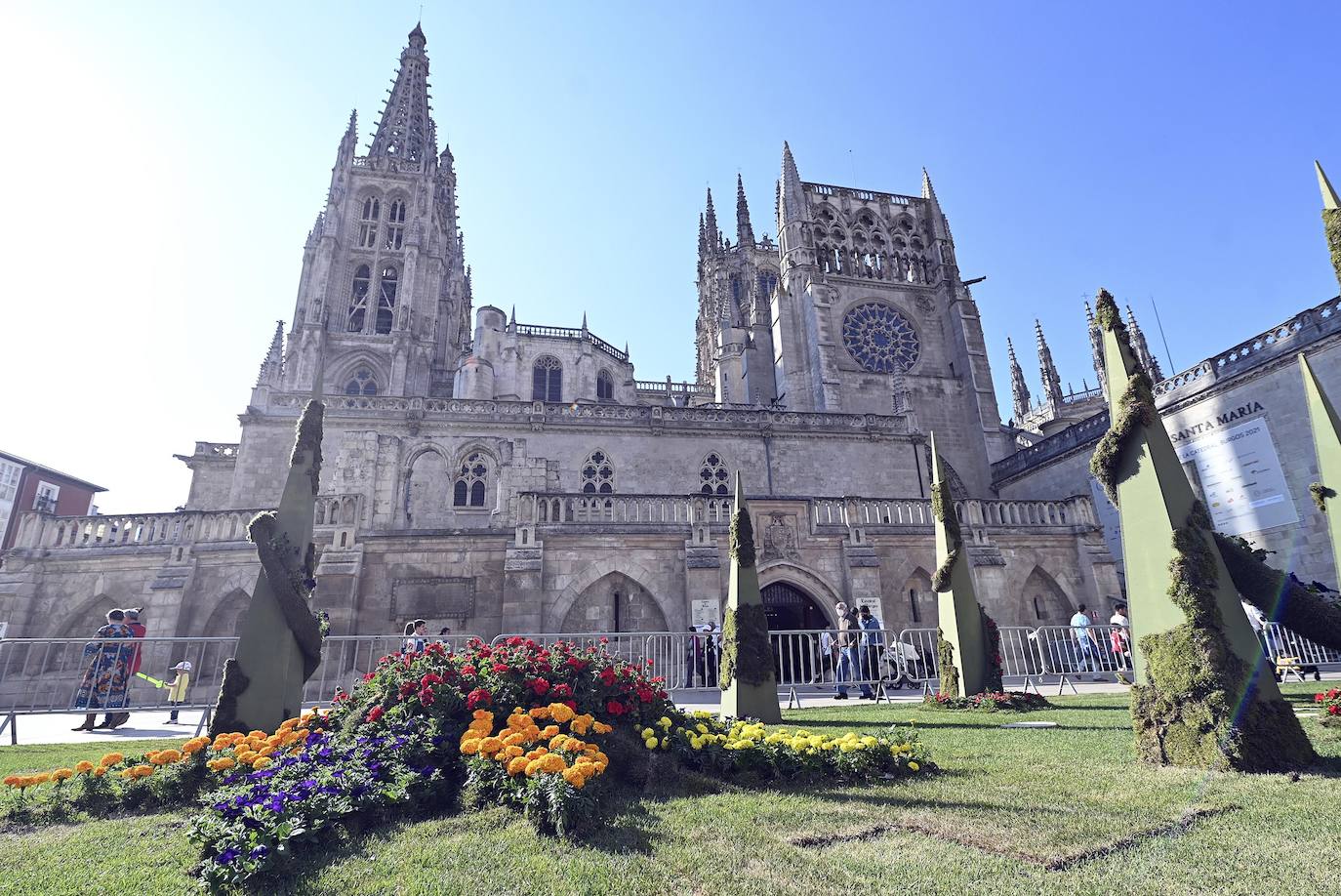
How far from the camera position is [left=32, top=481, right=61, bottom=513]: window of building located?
133 feet

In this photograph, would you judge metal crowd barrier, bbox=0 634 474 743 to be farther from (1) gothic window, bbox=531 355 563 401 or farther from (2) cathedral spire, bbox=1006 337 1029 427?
(2) cathedral spire, bbox=1006 337 1029 427

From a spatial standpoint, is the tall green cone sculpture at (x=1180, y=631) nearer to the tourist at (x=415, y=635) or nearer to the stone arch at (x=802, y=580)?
the tourist at (x=415, y=635)

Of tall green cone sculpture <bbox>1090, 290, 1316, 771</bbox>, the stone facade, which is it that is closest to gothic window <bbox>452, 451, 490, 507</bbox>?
the stone facade

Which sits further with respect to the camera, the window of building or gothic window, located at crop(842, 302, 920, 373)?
the window of building

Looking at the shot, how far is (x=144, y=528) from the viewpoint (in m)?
17.2

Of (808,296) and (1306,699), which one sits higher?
(808,296)

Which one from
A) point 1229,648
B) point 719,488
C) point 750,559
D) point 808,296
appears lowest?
point 1229,648

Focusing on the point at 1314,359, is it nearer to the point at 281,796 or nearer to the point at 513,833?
the point at 513,833

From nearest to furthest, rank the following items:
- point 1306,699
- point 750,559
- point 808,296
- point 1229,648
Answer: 1. point 1229,648
2. point 1306,699
3. point 750,559
4. point 808,296

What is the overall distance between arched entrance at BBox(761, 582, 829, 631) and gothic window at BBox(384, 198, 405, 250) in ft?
134

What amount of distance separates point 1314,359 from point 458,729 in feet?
79.0

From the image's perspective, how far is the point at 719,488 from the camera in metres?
26.2

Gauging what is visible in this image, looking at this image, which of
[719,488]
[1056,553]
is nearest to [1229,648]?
[1056,553]

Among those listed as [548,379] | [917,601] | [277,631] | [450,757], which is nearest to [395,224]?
[548,379]
